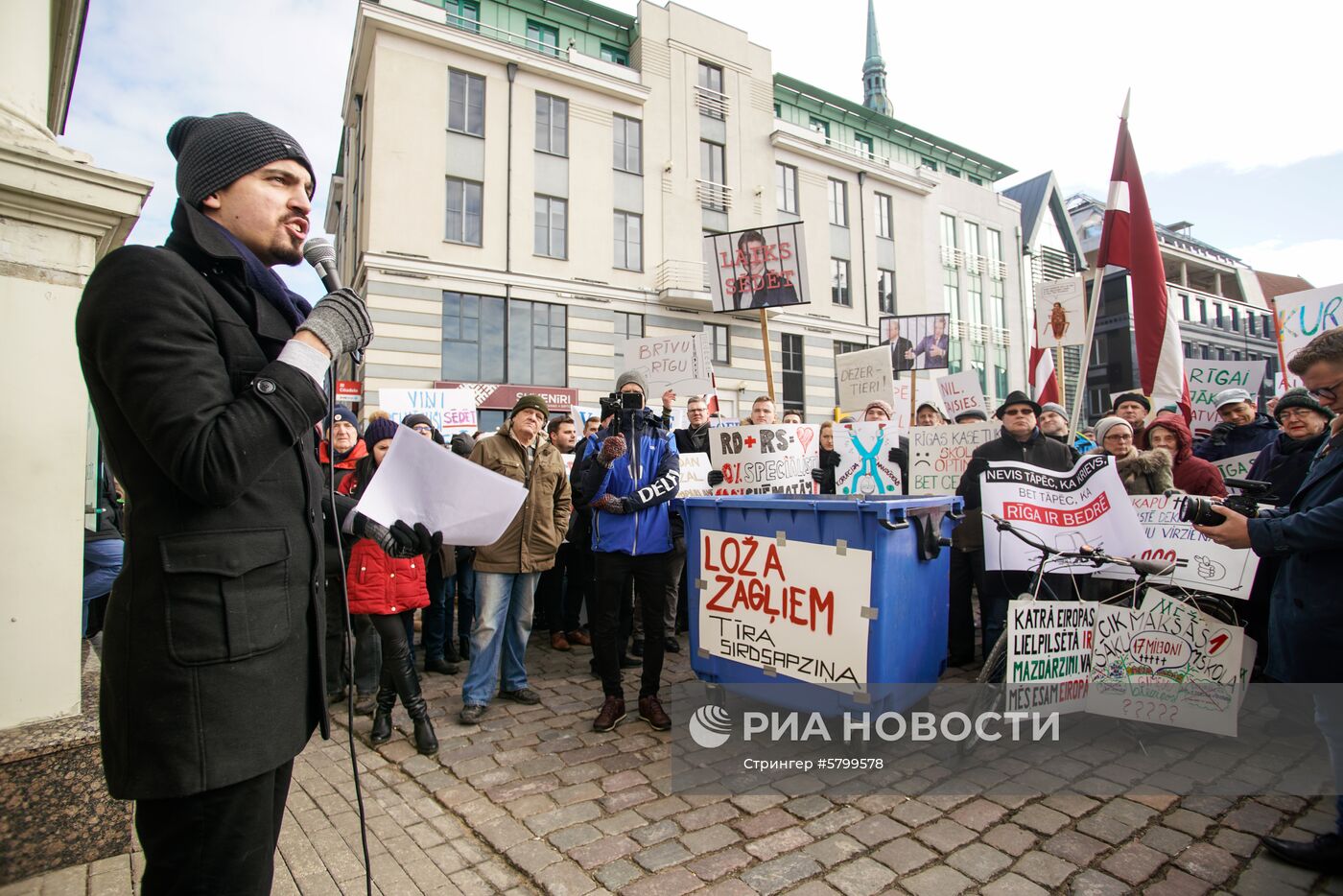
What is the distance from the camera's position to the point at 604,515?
469 centimetres

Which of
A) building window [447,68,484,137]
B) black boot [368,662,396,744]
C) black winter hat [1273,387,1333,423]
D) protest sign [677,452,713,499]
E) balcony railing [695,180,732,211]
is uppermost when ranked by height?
building window [447,68,484,137]

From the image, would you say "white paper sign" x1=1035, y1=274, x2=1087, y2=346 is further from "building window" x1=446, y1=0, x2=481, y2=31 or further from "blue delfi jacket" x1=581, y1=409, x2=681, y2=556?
"building window" x1=446, y1=0, x2=481, y2=31

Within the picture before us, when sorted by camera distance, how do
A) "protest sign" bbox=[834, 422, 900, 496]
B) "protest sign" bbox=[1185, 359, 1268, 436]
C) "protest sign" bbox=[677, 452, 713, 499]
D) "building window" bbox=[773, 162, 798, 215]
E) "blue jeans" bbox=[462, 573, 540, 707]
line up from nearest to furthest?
"blue jeans" bbox=[462, 573, 540, 707] < "protest sign" bbox=[677, 452, 713, 499] < "protest sign" bbox=[834, 422, 900, 496] < "protest sign" bbox=[1185, 359, 1268, 436] < "building window" bbox=[773, 162, 798, 215]

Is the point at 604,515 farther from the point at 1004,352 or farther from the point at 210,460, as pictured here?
the point at 1004,352

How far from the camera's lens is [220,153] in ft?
5.46

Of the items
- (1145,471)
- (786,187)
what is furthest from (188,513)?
(786,187)

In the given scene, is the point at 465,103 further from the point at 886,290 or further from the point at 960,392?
the point at 886,290

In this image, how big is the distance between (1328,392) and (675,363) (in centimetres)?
893

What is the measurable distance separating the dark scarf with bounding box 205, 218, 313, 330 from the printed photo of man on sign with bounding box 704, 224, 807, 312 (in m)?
8.37

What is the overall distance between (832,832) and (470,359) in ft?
63.4

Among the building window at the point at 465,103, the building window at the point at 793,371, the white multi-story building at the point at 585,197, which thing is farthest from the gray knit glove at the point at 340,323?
the building window at the point at 793,371

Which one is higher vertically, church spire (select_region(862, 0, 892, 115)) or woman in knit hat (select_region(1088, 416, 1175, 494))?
church spire (select_region(862, 0, 892, 115))

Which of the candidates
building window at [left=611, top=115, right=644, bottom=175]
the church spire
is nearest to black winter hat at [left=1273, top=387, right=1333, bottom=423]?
building window at [left=611, top=115, right=644, bottom=175]

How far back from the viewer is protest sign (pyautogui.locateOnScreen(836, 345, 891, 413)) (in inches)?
428
